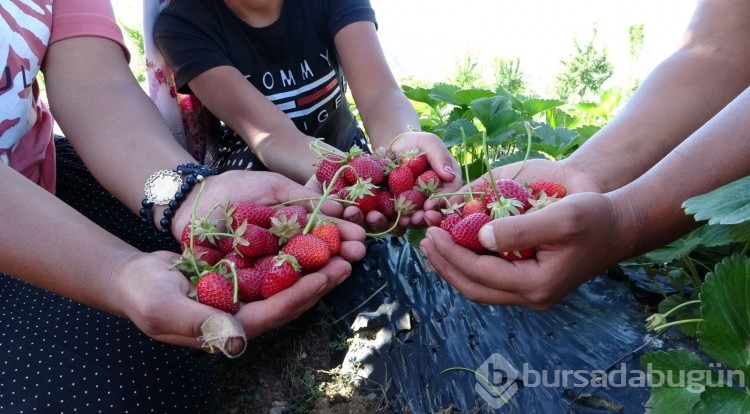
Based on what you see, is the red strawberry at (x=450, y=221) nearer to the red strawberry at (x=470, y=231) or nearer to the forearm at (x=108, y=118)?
the red strawberry at (x=470, y=231)

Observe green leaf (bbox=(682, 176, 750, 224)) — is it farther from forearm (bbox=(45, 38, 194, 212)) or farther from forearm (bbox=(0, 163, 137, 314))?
forearm (bbox=(45, 38, 194, 212))

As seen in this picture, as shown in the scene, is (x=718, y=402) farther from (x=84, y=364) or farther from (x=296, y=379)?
(x=84, y=364)

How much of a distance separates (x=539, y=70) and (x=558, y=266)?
321 inches

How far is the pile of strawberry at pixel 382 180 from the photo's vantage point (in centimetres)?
136

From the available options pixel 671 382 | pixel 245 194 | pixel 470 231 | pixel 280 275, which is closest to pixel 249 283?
pixel 280 275

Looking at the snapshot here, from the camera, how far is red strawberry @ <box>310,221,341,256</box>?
1205 mm

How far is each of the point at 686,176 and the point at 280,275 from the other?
0.72m

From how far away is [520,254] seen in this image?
3.60 ft

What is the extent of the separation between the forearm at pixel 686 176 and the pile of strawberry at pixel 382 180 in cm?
43

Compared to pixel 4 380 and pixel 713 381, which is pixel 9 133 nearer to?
pixel 4 380

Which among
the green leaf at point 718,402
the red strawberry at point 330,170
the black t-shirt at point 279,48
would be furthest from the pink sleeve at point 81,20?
the green leaf at point 718,402

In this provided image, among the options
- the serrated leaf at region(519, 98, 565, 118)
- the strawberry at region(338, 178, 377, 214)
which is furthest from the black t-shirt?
the strawberry at region(338, 178, 377, 214)

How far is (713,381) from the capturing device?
42.7 inches

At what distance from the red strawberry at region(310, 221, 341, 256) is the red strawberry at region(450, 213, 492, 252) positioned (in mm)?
231
